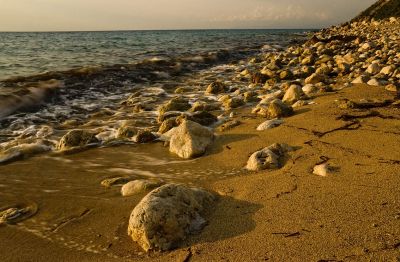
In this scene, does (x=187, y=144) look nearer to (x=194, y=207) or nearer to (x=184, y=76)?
(x=194, y=207)

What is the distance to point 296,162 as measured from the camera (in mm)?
3945

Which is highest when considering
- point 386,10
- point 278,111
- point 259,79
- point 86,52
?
point 386,10

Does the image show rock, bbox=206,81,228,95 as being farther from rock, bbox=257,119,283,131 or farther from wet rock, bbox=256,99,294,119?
rock, bbox=257,119,283,131

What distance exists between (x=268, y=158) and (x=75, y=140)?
299 cm

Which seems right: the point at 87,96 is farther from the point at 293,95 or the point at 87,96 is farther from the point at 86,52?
the point at 86,52

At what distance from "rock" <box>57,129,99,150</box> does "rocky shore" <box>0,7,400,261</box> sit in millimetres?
15

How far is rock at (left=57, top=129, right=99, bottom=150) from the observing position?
17.4ft

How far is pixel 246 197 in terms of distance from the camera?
3279 millimetres

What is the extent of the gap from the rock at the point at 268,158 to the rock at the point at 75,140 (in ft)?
8.65

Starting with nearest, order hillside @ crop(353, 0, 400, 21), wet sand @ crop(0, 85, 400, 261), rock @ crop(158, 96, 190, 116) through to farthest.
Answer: wet sand @ crop(0, 85, 400, 261) → rock @ crop(158, 96, 190, 116) → hillside @ crop(353, 0, 400, 21)

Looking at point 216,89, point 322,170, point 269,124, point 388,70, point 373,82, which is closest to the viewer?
point 322,170

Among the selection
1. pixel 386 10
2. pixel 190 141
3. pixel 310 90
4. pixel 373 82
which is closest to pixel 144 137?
pixel 190 141

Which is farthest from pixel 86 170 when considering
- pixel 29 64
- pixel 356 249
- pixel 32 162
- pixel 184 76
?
pixel 29 64

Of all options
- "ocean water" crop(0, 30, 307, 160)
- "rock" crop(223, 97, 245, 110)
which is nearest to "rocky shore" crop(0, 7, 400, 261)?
"ocean water" crop(0, 30, 307, 160)
